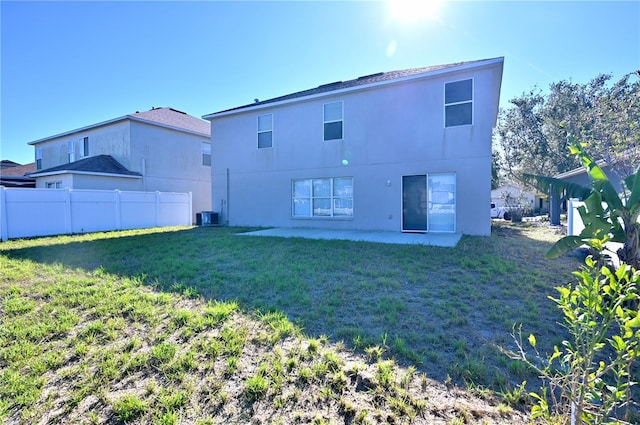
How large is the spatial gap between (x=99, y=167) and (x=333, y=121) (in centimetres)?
1380

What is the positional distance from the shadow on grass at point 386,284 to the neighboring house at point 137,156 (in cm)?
878

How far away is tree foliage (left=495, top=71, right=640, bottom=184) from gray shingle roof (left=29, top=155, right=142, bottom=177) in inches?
888

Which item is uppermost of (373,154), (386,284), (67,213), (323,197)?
(373,154)

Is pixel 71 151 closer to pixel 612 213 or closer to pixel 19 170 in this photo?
pixel 19 170

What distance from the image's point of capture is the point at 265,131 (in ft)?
47.0

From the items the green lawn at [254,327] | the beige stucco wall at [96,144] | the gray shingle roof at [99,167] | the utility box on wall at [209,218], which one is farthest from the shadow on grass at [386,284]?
the beige stucco wall at [96,144]

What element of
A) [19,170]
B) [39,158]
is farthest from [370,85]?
[19,170]

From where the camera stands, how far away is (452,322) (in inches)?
153

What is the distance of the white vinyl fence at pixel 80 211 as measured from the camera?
11516mm

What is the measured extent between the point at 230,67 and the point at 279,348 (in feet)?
45.9

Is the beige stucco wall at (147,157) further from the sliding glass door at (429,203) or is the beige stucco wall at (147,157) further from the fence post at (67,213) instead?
the sliding glass door at (429,203)

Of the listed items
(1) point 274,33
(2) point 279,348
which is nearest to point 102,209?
(1) point 274,33

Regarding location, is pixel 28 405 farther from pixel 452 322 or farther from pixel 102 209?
A: pixel 102 209

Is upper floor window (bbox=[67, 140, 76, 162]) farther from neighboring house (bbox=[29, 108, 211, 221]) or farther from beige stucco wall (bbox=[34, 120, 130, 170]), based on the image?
beige stucco wall (bbox=[34, 120, 130, 170])
